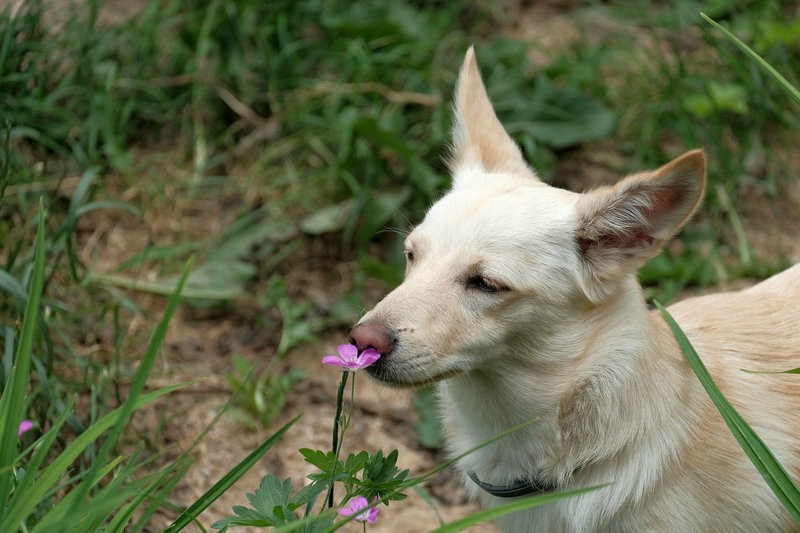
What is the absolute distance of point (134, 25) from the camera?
4.79 m

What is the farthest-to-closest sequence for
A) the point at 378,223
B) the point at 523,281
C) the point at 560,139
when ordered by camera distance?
the point at 560,139 < the point at 378,223 < the point at 523,281

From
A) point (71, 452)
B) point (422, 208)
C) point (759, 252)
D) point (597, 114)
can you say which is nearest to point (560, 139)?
point (597, 114)

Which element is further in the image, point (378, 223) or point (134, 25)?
point (134, 25)

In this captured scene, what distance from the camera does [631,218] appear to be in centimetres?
251

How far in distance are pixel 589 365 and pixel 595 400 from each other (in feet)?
0.31

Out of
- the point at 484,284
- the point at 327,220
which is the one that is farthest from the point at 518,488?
the point at 327,220

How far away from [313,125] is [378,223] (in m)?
0.72

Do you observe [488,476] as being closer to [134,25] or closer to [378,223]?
[378,223]

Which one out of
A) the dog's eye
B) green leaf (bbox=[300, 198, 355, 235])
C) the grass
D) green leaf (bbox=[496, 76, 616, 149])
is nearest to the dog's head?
the dog's eye

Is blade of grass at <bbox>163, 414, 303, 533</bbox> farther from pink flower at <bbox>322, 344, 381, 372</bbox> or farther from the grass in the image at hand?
the grass

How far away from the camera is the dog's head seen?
7.82ft

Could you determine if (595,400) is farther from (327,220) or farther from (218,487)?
(327,220)

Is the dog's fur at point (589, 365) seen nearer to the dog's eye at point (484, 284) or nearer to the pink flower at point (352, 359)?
the dog's eye at point (484, 284)

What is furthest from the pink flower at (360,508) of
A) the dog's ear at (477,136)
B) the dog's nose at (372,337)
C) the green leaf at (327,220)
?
the green leaf at (327,220)
